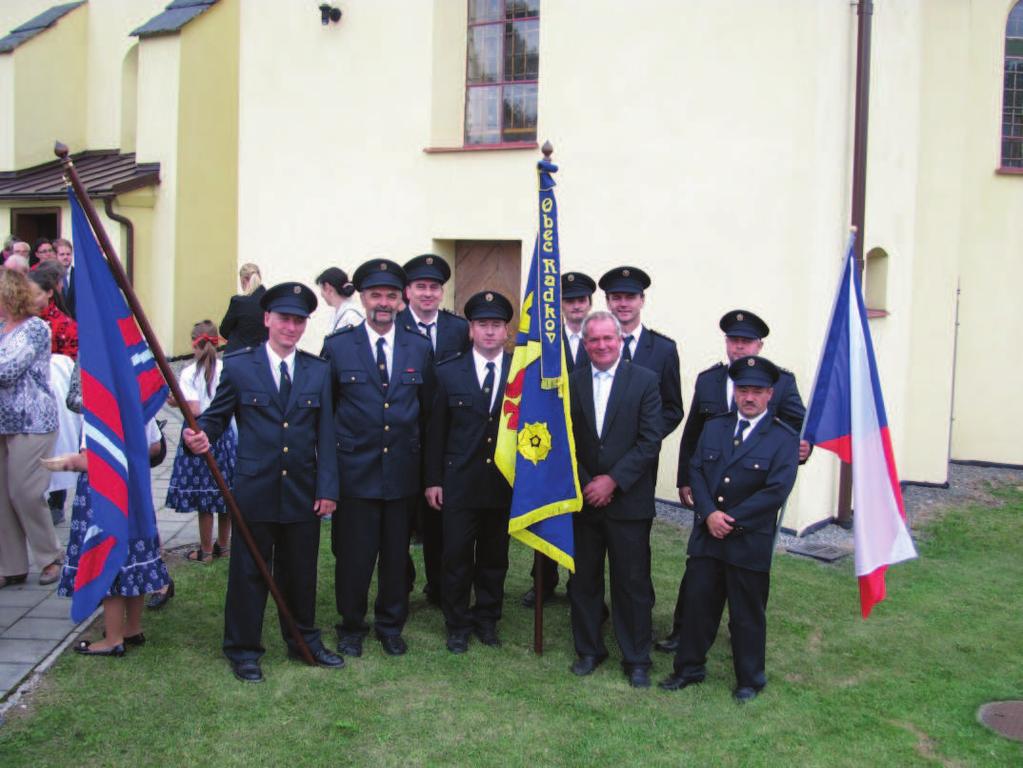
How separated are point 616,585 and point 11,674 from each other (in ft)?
10.4

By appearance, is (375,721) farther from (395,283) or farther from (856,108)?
(856,108)

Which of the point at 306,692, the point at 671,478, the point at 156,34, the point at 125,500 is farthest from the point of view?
the point at 156,34

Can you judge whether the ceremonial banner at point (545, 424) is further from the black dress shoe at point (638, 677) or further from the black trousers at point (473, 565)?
the black dress shoe at point (638, 677)

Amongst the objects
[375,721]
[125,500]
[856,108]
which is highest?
[856,108]

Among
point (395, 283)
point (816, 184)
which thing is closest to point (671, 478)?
point (816, 184)

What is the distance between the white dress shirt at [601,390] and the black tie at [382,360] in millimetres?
1161

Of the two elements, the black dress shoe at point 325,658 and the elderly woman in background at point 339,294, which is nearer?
the black dress shoe at point 325,658

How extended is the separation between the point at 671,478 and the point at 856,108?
356cm

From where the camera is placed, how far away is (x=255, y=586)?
5242 mm

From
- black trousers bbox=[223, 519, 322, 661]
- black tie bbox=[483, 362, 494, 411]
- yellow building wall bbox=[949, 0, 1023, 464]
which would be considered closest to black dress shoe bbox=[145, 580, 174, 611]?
black trousers bbox=[223, 519, 322, 661]

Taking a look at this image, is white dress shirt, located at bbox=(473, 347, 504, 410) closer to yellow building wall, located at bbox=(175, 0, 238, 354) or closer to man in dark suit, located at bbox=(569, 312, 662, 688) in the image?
man in dark suit, located at bbox=(569, 312, 662, 688)

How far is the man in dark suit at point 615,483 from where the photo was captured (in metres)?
5.36

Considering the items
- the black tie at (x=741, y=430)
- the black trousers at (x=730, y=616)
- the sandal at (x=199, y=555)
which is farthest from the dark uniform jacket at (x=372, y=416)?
the sandal at (x=199, y=555)

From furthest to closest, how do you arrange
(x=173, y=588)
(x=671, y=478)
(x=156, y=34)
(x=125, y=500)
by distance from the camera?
1. (x=156, y=34)
2. (x=671, y=478)
3. (x=173, y=588)
4. (x=125, y=500)
